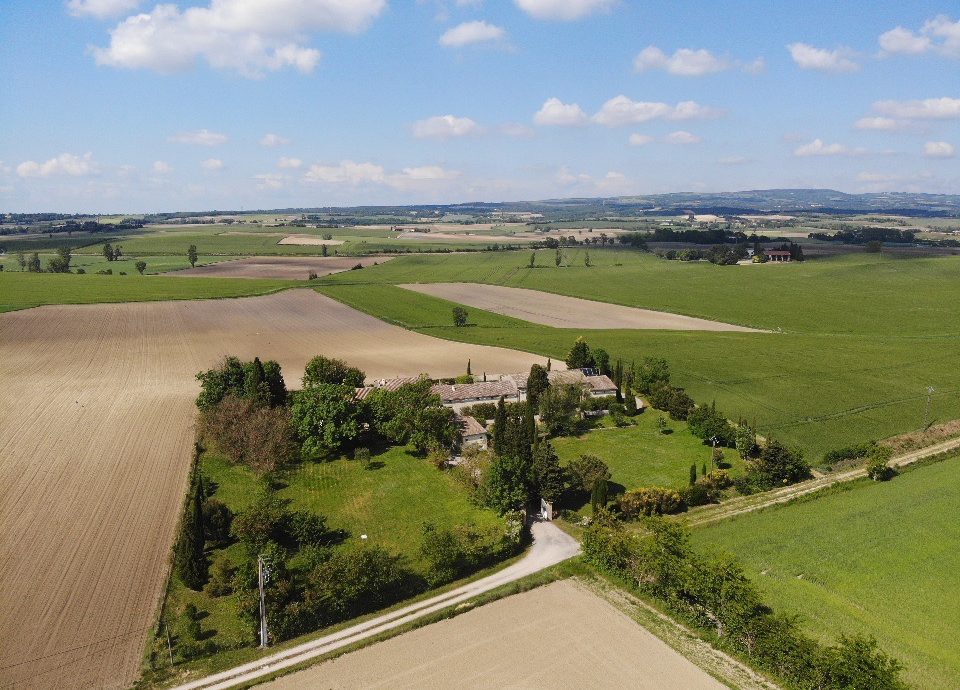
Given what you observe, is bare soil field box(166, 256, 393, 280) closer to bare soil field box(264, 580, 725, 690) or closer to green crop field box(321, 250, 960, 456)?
green crop field box(321, 250, 960, 456)

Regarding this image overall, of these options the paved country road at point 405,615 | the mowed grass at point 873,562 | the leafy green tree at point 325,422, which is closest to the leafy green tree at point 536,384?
the leafy green tree at point 325,422

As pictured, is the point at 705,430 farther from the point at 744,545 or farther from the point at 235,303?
the point at 235,303

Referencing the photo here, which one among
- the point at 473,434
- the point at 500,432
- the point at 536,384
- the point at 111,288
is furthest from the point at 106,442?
the point at 111,288

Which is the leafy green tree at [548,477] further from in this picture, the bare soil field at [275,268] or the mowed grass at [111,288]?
the bare soil field at [275,268]

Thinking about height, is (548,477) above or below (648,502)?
above

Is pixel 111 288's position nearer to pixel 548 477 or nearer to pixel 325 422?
pixel 325 422
